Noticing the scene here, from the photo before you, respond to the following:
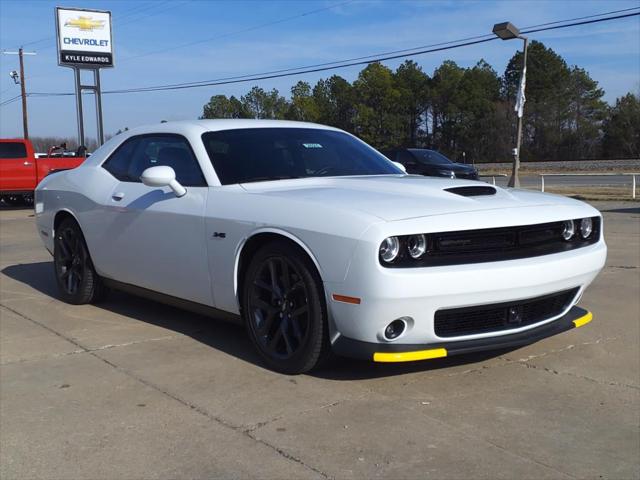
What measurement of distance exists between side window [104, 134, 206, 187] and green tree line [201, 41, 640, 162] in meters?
61.1

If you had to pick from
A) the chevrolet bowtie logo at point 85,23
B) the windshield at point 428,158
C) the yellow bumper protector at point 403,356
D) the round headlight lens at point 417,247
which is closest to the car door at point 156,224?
the yellow bumper protector at point 403,356

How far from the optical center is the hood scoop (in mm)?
3973

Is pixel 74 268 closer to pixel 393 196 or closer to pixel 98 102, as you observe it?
pixel 393 196

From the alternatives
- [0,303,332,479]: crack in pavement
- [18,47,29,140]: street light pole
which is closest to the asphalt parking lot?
[0,303,332,479]: crack in pavement

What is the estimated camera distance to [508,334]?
3670 millimetres

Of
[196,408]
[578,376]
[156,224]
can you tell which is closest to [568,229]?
[578,376]

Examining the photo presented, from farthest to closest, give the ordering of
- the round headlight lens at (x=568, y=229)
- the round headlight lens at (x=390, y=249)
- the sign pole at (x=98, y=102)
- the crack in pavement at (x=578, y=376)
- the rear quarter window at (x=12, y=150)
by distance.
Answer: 1. the sign pole at (x=98, y=102)
2. the rear quarter window at (x=12, y=150)
3. the round headlight lens at (x=568, y=229)
4. the crack in pavement at (x=578, y=376)
5. the round headlight lens at (x=390, y=249)

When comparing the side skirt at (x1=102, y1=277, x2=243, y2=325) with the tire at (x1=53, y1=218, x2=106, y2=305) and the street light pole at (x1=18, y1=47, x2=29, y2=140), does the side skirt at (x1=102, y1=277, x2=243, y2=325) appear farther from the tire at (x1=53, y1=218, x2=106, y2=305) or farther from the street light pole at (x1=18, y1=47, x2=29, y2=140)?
the street light pole at (x1=18, y1=47, x2=29, y2=140)

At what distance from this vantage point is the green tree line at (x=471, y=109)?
66.1 meters

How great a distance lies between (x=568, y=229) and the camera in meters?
4.01

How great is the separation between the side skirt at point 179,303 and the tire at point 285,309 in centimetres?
21

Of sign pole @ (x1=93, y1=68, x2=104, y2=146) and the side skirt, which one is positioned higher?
sign pole @ (x1=93, y1=68, x2=104, y2=146)

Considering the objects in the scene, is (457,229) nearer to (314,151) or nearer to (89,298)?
(314,151)

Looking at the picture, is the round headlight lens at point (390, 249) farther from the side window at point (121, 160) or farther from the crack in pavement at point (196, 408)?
the side window at point (121, 160)
